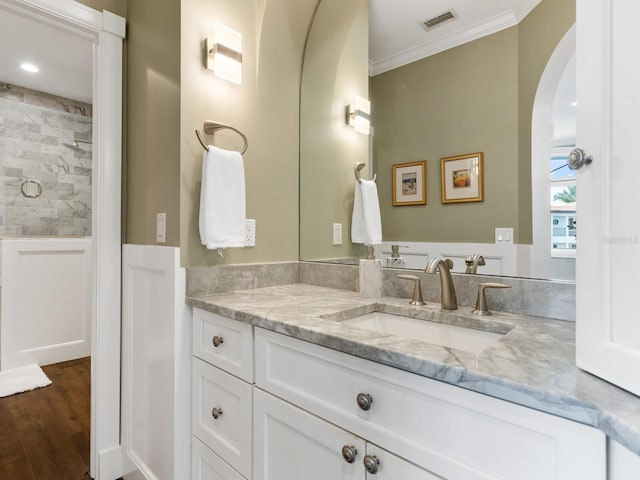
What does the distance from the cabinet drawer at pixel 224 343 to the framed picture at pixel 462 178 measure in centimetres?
86

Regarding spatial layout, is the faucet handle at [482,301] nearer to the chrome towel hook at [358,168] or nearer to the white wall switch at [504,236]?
the white wall switch at [504,236]

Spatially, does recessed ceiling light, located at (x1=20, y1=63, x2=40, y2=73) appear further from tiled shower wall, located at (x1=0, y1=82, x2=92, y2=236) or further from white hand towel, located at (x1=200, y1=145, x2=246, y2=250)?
white hand towel, located at (x1=200, y1=145, x2=246, y2=250)

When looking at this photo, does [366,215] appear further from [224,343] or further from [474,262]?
[224,343]

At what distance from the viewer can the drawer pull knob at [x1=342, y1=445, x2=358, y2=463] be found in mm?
811

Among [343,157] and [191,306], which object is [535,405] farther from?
[343,157]

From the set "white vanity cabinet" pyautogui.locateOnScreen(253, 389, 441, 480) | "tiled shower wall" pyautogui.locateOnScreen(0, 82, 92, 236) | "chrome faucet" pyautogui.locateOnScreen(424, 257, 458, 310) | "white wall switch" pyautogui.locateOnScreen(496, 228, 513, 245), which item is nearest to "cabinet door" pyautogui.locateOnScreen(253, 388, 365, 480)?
"white vanity cabinet" pyautogui.locateOnScreen(253, 389, 441, 480)

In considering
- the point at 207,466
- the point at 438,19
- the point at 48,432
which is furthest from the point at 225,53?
the point at 48,432

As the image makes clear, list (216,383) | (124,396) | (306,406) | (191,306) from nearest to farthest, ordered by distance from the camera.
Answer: (306,406), (216,383), (191,306), (124,396)

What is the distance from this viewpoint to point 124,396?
169cm

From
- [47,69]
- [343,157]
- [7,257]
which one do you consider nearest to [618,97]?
[343,157]

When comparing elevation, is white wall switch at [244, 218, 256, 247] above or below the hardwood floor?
above

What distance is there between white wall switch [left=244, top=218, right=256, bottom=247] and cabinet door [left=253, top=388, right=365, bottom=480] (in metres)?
0.72

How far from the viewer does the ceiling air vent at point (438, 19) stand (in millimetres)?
1331

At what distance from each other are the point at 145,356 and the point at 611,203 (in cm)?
166
